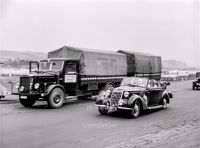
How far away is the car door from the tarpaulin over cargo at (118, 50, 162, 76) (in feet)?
29.7

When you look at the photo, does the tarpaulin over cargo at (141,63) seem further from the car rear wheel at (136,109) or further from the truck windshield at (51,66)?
the car rear wheel at (136,109)

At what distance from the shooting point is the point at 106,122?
30.0 feet

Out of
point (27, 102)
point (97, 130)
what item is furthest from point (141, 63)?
point (97, 130)

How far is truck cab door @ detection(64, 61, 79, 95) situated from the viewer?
14.0 m

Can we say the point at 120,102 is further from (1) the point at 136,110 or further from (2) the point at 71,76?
(2) the point at 71,76

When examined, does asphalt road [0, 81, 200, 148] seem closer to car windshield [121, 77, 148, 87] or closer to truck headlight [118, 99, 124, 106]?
truck headlight [118, 99, 124, 106]

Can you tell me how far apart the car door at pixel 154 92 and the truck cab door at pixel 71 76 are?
14.4ft

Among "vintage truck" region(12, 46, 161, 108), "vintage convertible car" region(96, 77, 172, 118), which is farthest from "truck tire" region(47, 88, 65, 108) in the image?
"vintage convertible car" region(96, 77, 172, 118)

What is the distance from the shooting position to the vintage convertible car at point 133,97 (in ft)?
32.9

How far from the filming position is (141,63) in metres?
22.2

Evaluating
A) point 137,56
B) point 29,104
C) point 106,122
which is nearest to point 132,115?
point 106,122

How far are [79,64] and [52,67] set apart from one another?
171 centimetres

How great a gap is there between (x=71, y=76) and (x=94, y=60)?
2410 millimetres

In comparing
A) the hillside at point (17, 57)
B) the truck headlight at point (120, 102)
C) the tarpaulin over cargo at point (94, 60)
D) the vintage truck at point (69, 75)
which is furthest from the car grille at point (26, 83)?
the hillside at point (17, 57)
